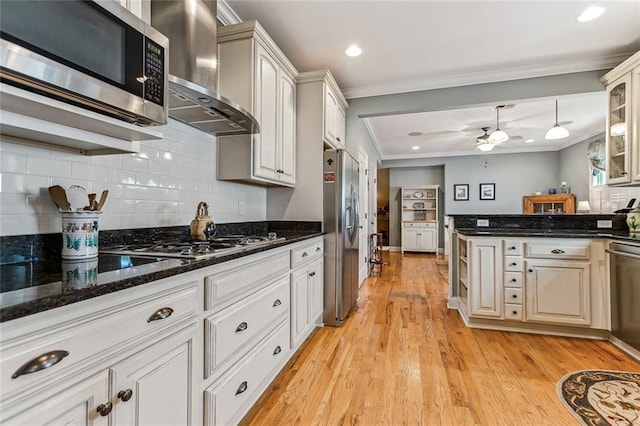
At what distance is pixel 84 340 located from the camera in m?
0.75

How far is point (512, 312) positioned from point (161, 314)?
299 centimetres

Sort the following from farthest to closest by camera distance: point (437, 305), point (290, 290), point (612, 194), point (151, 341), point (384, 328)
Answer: point (612, 194) → point (437, 305) → point (384, 328) → point (290, 290) → point (151, 341)

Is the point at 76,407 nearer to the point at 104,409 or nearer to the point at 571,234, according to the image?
the point at 104,409

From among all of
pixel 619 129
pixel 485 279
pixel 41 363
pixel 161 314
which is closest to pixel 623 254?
pixel 485 279

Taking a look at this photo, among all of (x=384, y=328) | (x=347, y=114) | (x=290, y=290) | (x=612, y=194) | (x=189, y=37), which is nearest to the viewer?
(x=189, y=37)

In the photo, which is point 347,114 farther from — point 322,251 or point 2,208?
point 2,208

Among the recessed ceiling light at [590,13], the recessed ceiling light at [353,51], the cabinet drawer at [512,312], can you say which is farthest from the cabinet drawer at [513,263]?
the recessed ceiling light at [353,51]

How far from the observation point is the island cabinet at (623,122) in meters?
2.68

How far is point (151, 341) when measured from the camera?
3.09 feet

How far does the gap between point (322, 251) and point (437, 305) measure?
5.55 feet

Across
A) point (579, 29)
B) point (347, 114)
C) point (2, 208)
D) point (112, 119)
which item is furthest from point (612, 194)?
point (2, 208)

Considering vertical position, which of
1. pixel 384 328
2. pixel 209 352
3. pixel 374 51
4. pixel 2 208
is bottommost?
pixel 384 328

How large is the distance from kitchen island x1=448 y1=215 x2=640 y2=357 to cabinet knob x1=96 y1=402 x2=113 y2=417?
2.92 m

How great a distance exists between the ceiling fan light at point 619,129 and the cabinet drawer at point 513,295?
1.83 meters
